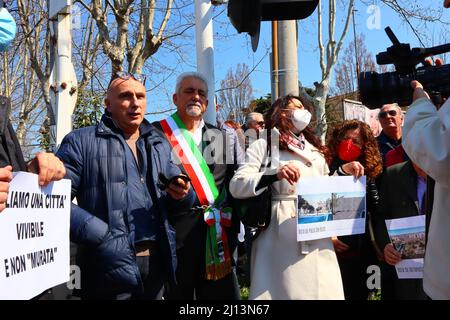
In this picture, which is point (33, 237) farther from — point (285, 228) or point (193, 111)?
point (193, 111)

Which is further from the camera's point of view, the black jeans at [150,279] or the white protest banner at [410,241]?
the white protest banner at [410,241]

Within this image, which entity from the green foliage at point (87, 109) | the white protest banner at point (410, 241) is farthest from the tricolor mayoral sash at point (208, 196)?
the green foliage at point (87, 109)

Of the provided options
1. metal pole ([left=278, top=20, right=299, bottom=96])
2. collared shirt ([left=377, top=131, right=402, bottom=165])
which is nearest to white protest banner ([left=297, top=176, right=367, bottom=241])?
collared shirt ([left=377, top=131, right=402, bottom=165])

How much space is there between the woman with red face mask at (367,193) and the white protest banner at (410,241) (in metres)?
0.40

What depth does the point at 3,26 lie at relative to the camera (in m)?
1.99

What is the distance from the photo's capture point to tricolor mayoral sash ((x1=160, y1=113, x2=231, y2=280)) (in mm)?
3029

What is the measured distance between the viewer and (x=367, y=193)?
330cm

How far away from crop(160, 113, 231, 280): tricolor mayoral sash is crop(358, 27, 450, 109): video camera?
1.43 metres

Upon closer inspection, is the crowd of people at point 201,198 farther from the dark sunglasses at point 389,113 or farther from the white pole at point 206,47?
the white pole at point 206,47

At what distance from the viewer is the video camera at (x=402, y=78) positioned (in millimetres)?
1881

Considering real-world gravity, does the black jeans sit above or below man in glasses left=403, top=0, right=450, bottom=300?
below

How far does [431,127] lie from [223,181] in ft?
5.93

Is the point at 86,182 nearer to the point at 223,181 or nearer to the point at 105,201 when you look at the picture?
the point at 105,201

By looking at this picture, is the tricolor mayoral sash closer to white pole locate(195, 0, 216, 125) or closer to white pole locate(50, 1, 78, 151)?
white pole locate(195, 0, 216, 125)
